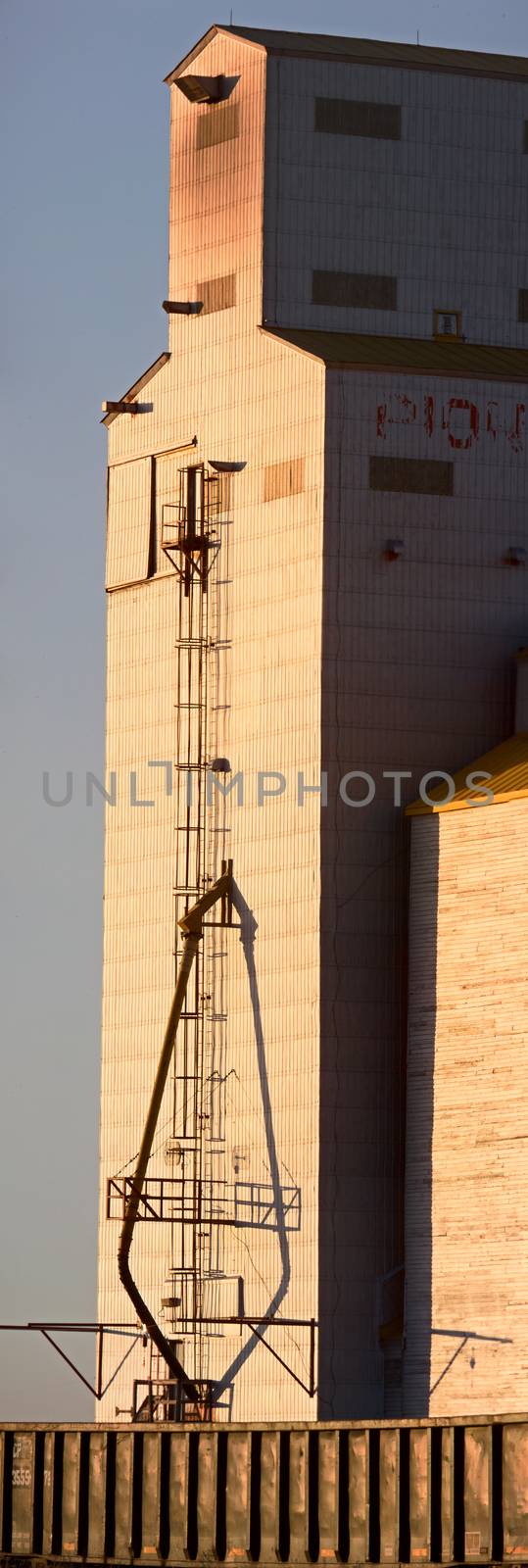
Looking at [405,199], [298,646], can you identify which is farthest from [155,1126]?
[405,199]

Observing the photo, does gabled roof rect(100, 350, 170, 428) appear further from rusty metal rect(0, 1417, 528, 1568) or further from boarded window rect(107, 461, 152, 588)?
rusty metal rect(0, 1417, 528, 1568)

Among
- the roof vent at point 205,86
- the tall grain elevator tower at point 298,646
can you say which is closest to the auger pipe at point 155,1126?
the tall grain elevator tower at point 298,646

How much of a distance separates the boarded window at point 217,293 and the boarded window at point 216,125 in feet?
10.9

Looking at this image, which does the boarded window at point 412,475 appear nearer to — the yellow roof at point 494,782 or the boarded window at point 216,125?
the yellow roof at point 494,782

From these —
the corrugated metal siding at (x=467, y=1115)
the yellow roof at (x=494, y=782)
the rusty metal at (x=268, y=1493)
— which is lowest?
the rusty metal at (x=268, y=1493)

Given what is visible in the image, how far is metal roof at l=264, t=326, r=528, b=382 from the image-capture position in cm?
7325

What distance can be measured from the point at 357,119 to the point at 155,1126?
2406 centimetres

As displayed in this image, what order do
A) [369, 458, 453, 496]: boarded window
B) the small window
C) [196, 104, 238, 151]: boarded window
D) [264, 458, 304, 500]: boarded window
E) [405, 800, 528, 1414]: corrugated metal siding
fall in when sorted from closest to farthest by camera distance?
[405, 800, 528, 1414]: corrugated metal siding → [369, 458, 453, 496]: boarded window → [264, 458, 304, 500]: boarded window → the small window → [196, 104, 238, 151]: boarded window

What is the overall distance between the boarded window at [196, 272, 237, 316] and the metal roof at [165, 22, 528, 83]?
17.7 ft

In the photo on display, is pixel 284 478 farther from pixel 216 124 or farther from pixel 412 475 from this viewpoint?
pixel 216 124

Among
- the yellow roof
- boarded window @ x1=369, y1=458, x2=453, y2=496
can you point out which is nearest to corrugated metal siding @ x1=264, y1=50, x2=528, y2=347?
boarded window @ x1=369, y1=458, x2=453, y2=496

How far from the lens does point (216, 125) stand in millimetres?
78062

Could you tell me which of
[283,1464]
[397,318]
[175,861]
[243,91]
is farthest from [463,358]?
[283,1464]

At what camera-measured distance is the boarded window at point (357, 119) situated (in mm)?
76500
